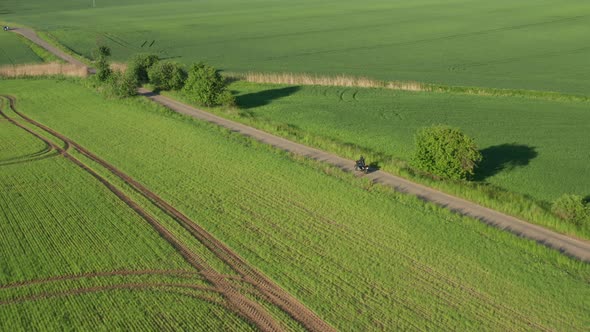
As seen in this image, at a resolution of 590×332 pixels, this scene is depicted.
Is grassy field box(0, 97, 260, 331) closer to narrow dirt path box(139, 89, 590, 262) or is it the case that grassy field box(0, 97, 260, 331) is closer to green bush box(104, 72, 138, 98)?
narrow dirt path box(139, 89, 590, 262)

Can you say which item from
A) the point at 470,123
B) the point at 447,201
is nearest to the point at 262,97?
the point at 470,123

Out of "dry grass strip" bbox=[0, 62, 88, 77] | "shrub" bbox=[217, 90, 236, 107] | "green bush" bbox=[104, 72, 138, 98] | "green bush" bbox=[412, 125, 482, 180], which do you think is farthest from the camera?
"dry grass strip" bbox=[0, 62, 88, 77]

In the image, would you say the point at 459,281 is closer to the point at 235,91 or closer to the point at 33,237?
the point at 33,237

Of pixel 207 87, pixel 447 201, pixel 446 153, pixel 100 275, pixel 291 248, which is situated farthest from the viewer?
pixel 207 87

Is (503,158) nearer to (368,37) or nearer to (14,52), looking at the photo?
(368,37)

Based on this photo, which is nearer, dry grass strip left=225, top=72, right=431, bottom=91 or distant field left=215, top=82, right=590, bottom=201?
distant field left=215, top=82, right=590, bottom=201

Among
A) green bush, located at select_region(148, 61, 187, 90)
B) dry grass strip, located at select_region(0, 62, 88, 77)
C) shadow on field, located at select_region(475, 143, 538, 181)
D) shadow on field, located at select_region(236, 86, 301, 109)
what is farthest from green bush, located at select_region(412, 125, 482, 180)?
dry grass strip, located at select_region(0, 62, 88, 77)

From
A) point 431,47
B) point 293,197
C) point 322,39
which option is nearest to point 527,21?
point 431,47

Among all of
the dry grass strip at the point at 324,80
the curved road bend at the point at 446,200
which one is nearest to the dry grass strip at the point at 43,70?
the dry grass strip at the point at 324,80
